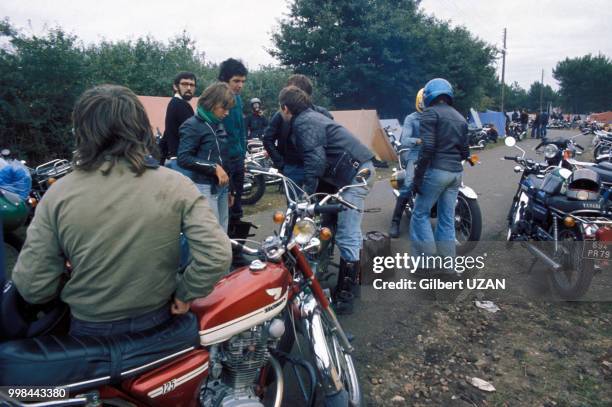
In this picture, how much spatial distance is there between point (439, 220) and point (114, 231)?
3.29m

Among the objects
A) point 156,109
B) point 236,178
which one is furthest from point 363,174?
point 156,109

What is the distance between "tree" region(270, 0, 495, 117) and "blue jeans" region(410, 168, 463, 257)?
16.0m

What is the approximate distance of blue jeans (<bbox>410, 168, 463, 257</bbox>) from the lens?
13.5 feet

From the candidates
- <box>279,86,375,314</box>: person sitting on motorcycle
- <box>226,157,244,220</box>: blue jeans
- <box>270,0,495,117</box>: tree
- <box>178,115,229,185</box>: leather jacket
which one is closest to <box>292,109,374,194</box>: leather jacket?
<box>279,86,375,314</box>: person sitting on motorcycle

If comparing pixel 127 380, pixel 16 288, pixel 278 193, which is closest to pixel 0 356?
pixel 16 288

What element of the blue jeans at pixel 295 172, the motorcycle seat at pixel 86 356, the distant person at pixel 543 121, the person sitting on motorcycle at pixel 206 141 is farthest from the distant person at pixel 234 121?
the distant person at pixel 543 121

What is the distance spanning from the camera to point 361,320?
3.59 metres

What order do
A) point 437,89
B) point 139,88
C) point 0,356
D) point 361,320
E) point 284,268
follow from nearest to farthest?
point 0,356 < point 284,268 < point 361,320 < point 437,89 < point 139,88

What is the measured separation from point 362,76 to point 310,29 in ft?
9.94

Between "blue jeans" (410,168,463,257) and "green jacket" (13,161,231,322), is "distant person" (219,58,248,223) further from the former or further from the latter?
"green jacket" (13,161,231,322)

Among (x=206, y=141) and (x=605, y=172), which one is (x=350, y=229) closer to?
(x=206, y=141)

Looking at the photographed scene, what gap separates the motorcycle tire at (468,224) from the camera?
5.00 metres

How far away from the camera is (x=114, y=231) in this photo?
153cm

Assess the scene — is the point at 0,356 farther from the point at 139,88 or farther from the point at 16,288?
the point at 139,88
